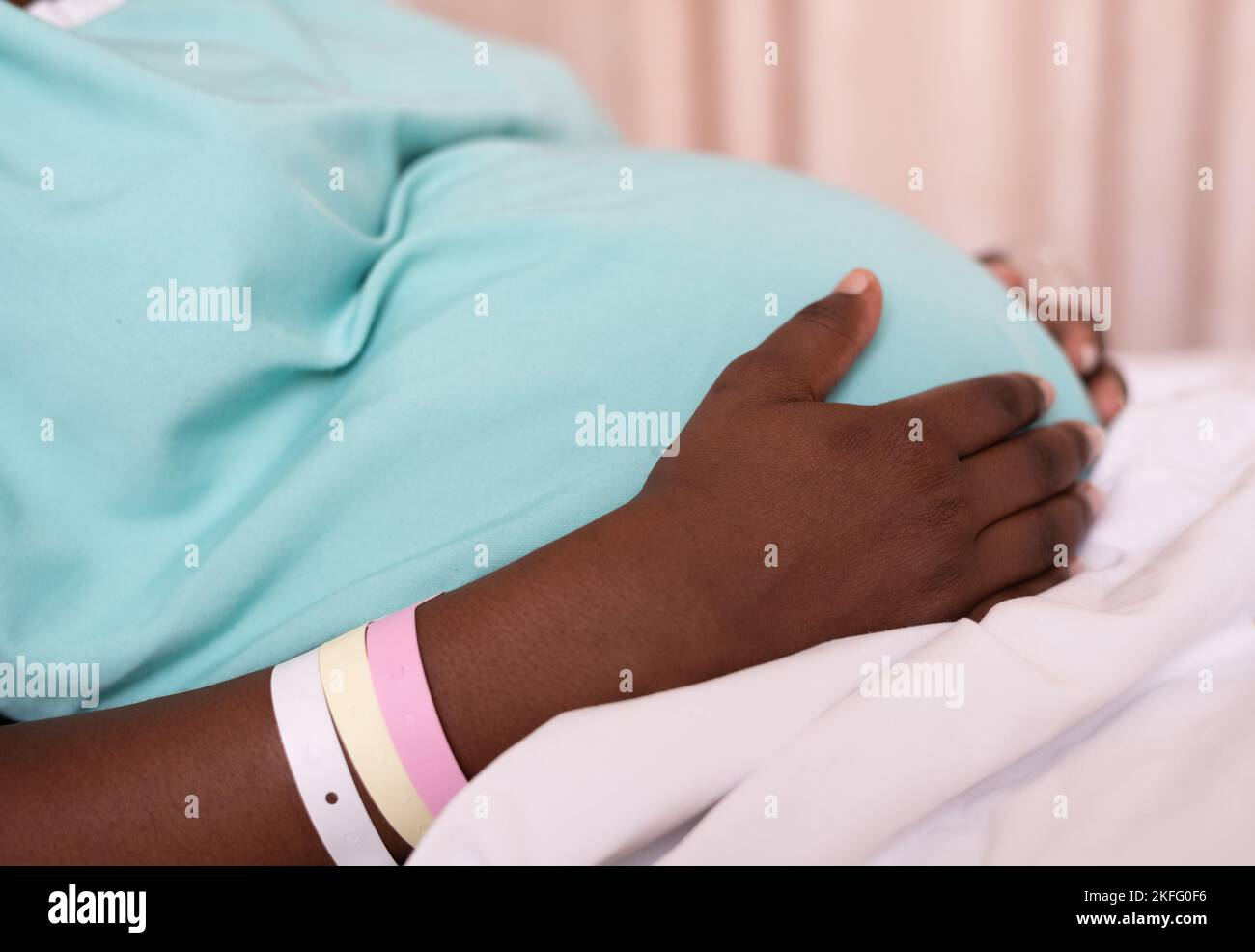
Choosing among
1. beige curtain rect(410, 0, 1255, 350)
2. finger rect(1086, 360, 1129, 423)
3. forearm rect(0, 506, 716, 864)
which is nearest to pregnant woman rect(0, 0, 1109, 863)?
forearm rect(0, 506, 716, 864)

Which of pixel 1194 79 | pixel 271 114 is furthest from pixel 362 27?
pixel 1194 79

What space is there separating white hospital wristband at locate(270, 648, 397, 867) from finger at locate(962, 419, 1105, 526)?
396 millimetres

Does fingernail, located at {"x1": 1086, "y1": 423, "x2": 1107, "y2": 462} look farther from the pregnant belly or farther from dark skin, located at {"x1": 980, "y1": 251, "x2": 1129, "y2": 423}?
dark skin, located at {"x1": 980, "y1": 251, "x2": 1129, "y2": 423}

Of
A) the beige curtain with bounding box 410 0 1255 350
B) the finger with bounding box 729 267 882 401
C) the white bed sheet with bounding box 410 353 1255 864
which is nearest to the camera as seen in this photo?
the white bed sheet with bounding box 410 353 1255 864

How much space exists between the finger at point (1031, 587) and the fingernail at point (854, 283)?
8.4 inches

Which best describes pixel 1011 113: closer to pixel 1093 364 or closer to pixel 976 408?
pixel 1093 364

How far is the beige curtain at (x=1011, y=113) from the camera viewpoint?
161 cm

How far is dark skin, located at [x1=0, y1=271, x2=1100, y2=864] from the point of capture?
48 cm

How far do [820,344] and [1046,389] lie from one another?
0.19m

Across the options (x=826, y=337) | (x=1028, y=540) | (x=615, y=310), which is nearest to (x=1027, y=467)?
(x=1028, y=540)

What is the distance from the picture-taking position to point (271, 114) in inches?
25.7
